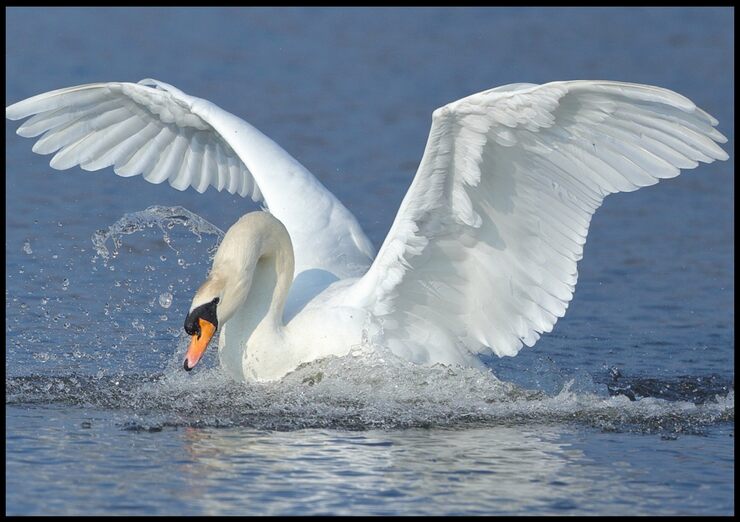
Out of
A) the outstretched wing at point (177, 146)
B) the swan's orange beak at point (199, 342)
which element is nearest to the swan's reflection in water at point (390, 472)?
the swan's orange beak at point (199, 342)

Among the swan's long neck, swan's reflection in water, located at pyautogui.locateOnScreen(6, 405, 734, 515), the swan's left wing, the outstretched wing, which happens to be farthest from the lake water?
the outstretched wing

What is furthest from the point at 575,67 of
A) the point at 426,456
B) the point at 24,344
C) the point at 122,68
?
the point at 426,456

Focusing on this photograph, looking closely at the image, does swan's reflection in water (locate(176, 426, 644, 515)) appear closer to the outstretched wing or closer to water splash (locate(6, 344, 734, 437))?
water splash (locate(6, 344, 734, 437))

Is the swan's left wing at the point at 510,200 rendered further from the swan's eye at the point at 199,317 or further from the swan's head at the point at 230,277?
the swan's eye at the point at 199,317

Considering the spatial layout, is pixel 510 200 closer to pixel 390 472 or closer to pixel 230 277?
pixel 230 277

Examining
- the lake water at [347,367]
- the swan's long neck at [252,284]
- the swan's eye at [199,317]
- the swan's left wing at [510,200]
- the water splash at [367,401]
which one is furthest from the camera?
the swan's long neck at [252,284]

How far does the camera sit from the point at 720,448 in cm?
766

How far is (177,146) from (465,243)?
293 centimetres

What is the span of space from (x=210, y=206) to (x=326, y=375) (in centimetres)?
580

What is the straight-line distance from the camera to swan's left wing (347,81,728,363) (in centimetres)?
761

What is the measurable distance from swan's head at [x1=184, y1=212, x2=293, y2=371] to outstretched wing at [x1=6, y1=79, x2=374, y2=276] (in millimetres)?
856

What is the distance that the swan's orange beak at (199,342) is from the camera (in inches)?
316

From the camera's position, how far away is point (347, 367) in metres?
8.38

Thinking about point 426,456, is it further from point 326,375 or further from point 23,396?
point 23,396
